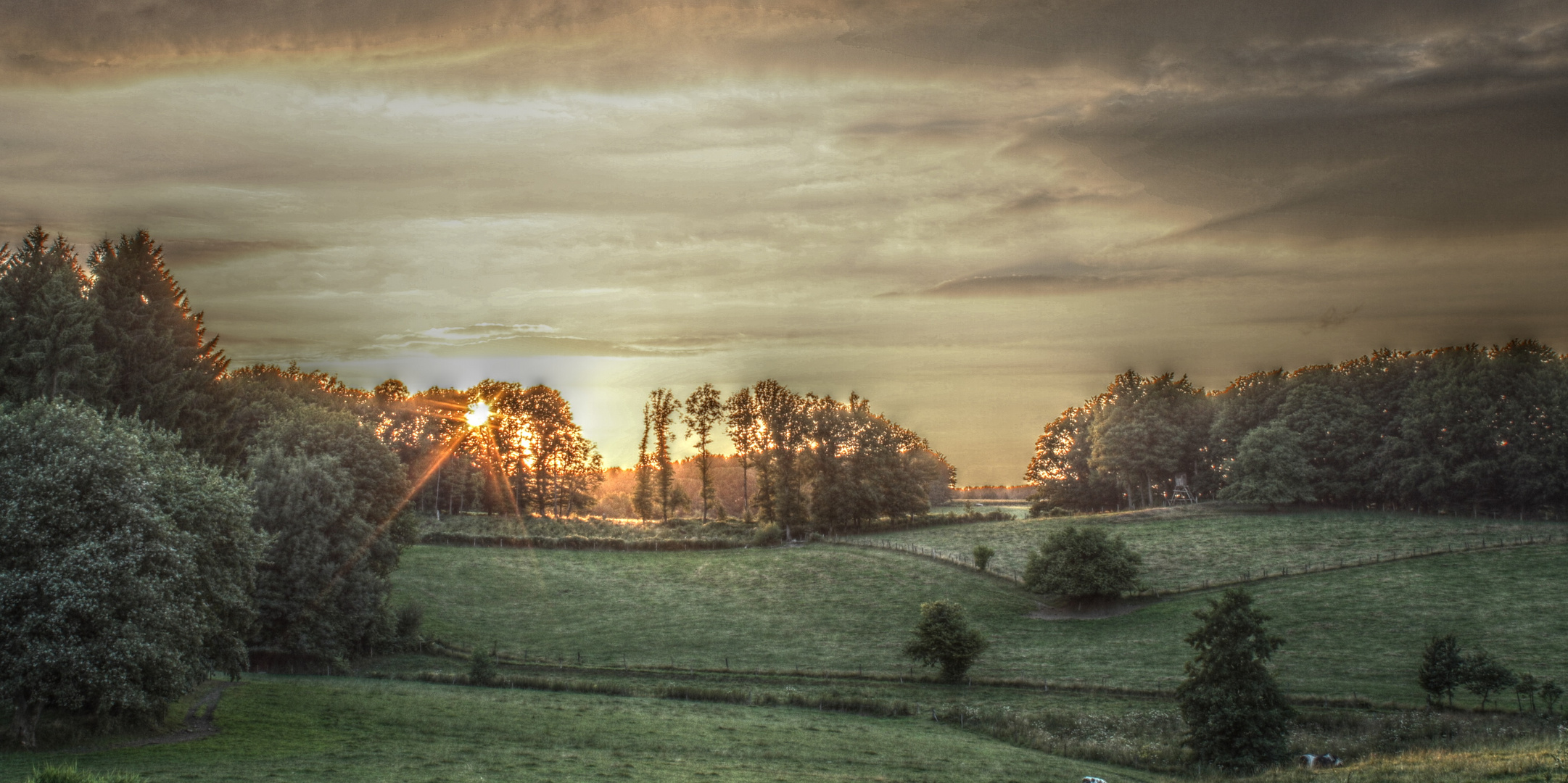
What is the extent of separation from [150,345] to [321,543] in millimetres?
16865

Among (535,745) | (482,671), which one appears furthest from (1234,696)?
(482,671)

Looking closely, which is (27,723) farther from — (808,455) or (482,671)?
(808,455)

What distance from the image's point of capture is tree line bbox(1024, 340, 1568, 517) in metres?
85.9

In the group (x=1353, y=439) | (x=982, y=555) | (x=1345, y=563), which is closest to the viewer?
(x=1345, y=563)

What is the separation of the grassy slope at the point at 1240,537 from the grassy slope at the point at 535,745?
4059cm

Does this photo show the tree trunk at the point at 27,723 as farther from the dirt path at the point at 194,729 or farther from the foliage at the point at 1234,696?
the foliage at the point at 1234,696

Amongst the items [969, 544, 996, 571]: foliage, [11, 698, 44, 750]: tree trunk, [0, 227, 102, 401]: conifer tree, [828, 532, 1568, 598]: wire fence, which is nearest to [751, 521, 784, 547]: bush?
[969, 544, 996, 571]: foliage

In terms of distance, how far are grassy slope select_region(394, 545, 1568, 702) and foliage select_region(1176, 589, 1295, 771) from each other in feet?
45.7

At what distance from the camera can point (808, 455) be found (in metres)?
100

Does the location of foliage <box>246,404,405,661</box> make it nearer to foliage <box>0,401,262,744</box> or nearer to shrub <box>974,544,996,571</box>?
foliage <box>0,401,262,744</box>

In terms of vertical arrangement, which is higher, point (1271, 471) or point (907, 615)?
point (1271, 471)

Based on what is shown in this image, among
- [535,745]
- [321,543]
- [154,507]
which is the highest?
[154,507]

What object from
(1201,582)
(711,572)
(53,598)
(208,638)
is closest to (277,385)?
(711,572)

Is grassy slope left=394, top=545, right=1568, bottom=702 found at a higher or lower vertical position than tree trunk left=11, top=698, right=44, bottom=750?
A: lower
